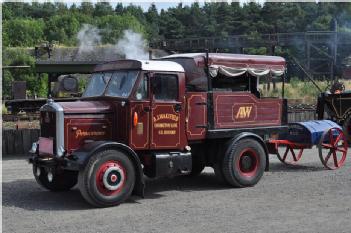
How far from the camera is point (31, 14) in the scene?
413 feet

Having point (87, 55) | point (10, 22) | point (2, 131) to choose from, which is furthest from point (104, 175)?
point (10, 22)

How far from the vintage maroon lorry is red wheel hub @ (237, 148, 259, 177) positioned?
0.8 inches

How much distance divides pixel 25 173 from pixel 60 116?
167 inches

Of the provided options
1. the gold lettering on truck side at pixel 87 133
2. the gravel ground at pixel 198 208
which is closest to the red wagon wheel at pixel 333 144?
the gravel ground at pixel 198 208

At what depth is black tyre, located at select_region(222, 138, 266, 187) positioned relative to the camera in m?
10.4

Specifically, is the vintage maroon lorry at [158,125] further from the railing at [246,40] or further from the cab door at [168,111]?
the railing at [246,40]

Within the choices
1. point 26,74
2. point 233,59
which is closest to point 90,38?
point 26,74

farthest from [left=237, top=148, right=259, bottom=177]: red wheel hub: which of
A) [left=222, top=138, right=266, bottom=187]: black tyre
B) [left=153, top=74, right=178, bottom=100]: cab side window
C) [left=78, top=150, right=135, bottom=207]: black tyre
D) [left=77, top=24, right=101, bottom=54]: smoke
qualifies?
[left=77, top=24, right=101, bottom=54]: smoke

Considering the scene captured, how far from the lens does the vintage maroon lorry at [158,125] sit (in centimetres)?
895

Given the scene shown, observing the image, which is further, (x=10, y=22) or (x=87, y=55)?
(x=10, y=22)

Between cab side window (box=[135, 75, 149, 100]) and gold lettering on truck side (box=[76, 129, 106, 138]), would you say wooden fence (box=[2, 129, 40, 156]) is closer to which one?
gold lettering on truck side (box=[76, 129, 106, 138])

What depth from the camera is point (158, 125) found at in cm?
964

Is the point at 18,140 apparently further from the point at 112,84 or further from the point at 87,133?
the point at 87,133

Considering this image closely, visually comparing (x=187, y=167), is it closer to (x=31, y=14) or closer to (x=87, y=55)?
(x=87, y=55)
